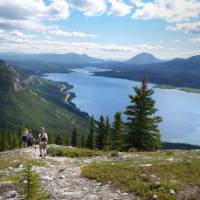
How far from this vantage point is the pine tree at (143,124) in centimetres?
4628

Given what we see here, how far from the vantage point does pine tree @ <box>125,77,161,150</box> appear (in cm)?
4628

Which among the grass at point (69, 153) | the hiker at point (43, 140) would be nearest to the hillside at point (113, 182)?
the hiker at point (43, 140)

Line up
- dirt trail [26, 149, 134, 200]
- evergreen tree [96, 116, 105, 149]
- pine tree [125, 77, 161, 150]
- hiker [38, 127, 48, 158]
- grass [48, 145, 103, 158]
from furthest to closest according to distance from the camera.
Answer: evergreen tree [96, 116, 105, 149] < pine tree [125, 77, 161, 150] < grass [48, 145, 103, 158] < hiker [38, 127, 48, 158] < dirt trail [26, 149, 134, 200]

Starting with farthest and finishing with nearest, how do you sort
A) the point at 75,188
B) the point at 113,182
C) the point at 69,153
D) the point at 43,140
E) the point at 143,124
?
the point at 143,124 < the point at 69,153 < the point at 43,140 < the point at 113,182 < the point at 75,188

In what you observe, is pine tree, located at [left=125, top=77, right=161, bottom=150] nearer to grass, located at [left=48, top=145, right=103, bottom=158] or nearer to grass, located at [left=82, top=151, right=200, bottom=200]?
grass, located at [left=48, top=145, right=103, bottom=158]

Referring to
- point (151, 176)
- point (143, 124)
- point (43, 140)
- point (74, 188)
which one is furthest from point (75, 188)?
point (143, 124)

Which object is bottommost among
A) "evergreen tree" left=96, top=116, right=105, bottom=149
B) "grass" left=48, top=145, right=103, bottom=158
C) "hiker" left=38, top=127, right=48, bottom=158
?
"evergreen tree" left=96, top=116, right=105, bottom=149

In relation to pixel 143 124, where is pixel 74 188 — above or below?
above

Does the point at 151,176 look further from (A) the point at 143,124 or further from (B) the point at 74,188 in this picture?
(A) the point at 143,124

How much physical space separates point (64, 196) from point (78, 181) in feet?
8.54

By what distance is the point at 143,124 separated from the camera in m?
46.3

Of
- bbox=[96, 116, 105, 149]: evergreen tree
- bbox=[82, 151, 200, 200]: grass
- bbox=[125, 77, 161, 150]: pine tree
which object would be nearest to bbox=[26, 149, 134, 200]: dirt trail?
bbox=[82, 151, 200, 200]: grass

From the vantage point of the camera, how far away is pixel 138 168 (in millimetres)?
19625

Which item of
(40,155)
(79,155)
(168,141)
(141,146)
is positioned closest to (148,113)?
(141,146)
